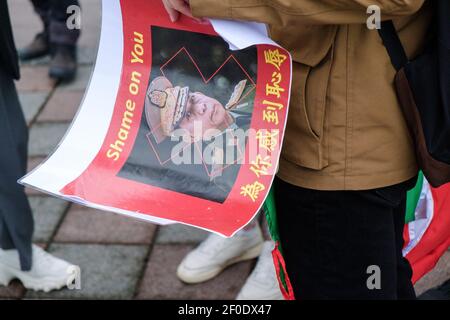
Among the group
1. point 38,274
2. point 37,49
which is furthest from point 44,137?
point 38,274

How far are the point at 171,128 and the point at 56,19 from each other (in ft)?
9.03

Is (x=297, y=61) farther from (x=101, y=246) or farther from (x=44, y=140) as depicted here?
(x=44, y=140)

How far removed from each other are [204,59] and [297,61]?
0.65 ft

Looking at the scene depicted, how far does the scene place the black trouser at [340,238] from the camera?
1.42 meters

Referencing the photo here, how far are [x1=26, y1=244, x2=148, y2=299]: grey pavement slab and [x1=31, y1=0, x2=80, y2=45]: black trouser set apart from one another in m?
1.74

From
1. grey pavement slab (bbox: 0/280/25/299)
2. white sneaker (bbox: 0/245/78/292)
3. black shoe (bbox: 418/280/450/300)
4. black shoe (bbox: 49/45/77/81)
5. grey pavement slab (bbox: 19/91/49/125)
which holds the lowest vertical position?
grey pavement slab (bbox: 0/280/25/299)

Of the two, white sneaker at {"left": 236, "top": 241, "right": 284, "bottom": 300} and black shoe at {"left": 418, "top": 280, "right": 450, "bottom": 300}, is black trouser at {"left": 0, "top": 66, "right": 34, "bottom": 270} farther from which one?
black shoe at {"left": 418, "top": 280, "right": 450, "bottom": 300}

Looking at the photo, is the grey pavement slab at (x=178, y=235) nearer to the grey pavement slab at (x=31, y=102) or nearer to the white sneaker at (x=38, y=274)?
the white sneaker at (x=38, y=274)

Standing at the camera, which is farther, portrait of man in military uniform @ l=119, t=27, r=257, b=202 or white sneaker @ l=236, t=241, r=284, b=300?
white sneaker @ l=236, t=241, r=284, b=300

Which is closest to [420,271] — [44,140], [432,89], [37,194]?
[432,89]

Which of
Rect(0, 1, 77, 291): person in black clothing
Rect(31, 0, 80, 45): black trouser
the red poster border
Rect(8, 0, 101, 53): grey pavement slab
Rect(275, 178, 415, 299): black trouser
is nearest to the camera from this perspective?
the red poster border

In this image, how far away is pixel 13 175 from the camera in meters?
2.08

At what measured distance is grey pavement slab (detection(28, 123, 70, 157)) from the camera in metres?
3.22

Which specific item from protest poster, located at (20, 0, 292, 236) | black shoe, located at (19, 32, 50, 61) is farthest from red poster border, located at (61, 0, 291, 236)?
black shoe, located at (19, 32, 50, 61)
